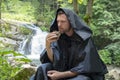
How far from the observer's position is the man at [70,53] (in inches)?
127

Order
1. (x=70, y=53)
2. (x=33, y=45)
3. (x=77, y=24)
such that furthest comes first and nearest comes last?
(x=33, y=45) → (x=70, y=53) → (x=77, y=24)

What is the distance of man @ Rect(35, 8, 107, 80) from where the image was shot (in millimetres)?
3223

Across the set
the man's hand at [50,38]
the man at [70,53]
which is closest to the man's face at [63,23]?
the man at [70,53]

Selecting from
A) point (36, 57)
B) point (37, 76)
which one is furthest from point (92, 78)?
point (36, 57)

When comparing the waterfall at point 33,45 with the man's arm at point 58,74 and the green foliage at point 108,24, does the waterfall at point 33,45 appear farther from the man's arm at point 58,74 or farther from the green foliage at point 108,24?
the man's arm at point 58,74

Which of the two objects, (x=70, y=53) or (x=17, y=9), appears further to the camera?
(x=17, y=9)

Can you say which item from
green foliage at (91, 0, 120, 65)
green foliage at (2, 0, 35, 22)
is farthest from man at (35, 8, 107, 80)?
green foliage at (2, 0, 35, 22)

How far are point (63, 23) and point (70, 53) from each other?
0.35m

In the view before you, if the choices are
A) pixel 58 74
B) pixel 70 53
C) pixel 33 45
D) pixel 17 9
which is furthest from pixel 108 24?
pixel 17 9

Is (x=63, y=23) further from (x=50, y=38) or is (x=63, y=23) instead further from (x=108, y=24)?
(x=108, y=24)

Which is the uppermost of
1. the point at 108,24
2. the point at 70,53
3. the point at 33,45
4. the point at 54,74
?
the point at 70,53

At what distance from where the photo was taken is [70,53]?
11.1 feet

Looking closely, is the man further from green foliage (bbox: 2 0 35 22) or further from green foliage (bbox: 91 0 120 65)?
green foliage (bbox: 2 0 35 22)

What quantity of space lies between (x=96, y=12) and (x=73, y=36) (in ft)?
43.0
